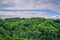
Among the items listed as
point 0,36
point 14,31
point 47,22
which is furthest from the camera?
point 47,22

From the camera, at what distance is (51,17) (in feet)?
11.0

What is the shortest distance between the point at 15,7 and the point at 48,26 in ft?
2.28

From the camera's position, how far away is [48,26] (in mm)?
3143

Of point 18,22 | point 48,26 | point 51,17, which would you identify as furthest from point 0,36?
point 51,17

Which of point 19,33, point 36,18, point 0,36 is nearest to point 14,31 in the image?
point 19,33

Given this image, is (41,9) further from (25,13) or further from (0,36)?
(0,36)

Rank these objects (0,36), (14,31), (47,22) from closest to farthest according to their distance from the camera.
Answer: (0,36)
(14,31)
(47,22)

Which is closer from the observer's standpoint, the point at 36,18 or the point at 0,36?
the point at 0,36

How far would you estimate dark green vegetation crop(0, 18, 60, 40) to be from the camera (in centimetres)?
289

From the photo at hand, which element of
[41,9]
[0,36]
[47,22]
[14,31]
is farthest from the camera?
[41,9]

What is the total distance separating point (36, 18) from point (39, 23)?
6.4 inches

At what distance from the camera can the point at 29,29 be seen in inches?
121

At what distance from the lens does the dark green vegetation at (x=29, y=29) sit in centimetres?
289

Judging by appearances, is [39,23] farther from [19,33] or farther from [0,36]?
[0,36]
